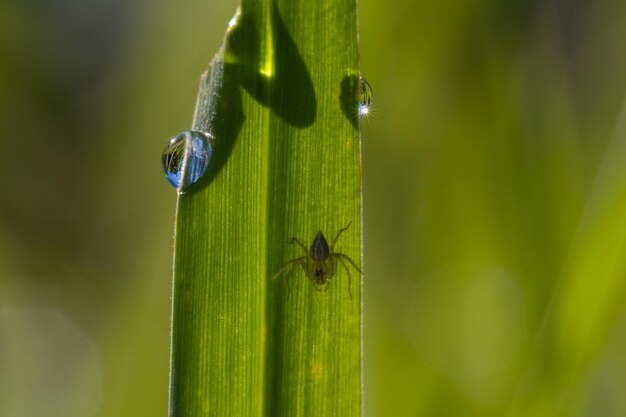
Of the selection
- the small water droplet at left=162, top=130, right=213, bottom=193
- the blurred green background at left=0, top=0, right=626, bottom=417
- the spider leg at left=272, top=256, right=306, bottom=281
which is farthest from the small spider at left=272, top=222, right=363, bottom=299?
the blurred green background at left=0, top=0, right=626, bottom=417

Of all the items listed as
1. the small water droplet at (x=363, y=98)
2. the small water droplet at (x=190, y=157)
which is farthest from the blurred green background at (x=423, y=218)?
the small water droplet at (x=190, y=157)

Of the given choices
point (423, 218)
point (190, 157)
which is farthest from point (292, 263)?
point (423, 218)

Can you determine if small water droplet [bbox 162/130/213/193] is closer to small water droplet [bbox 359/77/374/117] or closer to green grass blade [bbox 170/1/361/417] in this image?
green grass blade [bbox 170/1/361/417]

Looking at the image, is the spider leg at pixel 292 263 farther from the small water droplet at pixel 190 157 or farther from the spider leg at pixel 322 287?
the small water droplet at pixel 190 157

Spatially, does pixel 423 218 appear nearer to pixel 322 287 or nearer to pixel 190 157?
pixel 322 287

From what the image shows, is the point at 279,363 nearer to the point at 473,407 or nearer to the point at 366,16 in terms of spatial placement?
the point at 473,407

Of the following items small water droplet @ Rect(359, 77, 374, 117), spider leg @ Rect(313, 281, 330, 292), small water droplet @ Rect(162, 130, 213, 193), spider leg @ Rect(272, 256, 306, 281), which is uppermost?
small water droplet @ Rect(359, 77, 374, 117)
